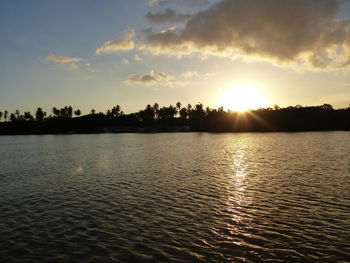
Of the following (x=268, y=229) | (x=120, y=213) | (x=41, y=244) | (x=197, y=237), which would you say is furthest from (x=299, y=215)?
(x=41, y=244)

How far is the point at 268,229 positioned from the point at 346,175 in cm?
3137

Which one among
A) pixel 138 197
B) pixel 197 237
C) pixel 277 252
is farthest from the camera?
pixel 138 197

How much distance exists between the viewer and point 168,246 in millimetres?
19938

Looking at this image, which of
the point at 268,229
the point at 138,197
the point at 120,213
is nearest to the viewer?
the point at 268,229

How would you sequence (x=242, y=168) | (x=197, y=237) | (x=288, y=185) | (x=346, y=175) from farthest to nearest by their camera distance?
(x=242, y=168), (x=346, y=175), (x=288, y=185), (x=197, y=237)

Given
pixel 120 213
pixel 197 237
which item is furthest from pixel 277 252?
pixel 120 213

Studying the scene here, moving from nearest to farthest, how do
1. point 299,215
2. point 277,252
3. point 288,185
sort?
point 277,252, point 299,215, point 288,185

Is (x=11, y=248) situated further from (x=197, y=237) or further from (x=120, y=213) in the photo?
(x=197, y=237)

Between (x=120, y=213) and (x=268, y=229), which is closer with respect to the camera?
(x=268, y=229)

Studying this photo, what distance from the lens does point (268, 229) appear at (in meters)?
23.0

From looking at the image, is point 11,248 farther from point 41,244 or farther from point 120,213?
point 120,213

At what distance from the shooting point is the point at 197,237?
70.7 ft

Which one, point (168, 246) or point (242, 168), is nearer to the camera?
point (168, 246)

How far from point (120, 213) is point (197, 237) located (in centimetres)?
1009
